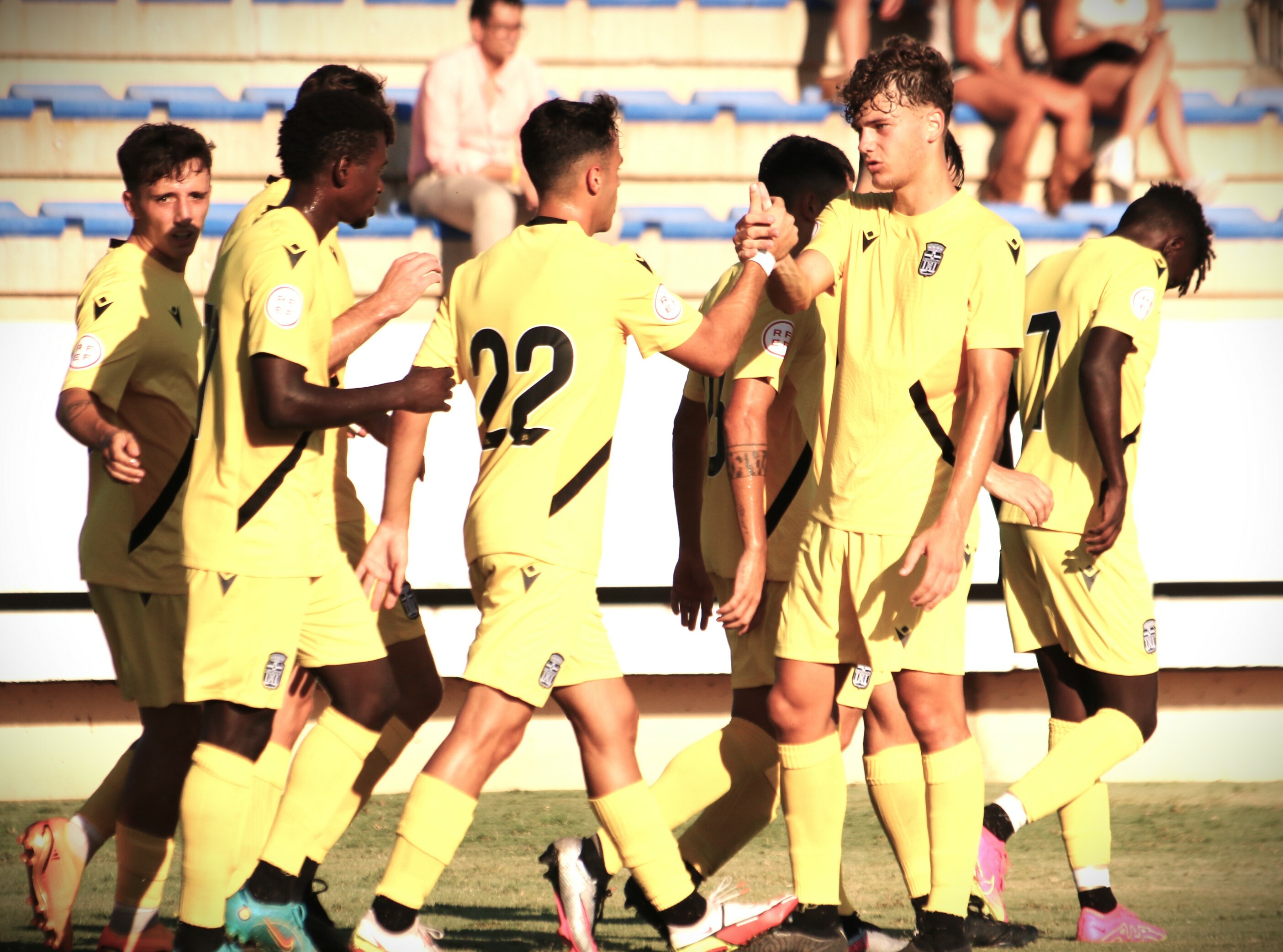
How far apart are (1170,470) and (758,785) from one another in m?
3.74

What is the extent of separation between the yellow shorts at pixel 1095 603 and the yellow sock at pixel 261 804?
2230mm

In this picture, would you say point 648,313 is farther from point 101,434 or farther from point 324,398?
point 101,434

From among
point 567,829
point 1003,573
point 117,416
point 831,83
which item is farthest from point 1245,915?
point 831,83

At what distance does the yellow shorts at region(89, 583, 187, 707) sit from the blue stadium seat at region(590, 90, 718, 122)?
15.7 feet

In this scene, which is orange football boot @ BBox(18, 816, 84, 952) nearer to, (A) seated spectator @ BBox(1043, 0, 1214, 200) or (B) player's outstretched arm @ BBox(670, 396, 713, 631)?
(B) player's outstretched arm @ BBox(670, 396, 713, 631)

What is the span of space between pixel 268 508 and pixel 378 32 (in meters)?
5.28

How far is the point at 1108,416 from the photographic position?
3.91 meters

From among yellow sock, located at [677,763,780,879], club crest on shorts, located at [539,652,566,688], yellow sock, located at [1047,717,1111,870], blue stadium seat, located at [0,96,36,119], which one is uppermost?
blue stadium seat, located at [0,96,36,119]

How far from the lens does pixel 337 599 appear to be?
346 centimetres

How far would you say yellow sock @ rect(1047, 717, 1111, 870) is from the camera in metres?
3.91

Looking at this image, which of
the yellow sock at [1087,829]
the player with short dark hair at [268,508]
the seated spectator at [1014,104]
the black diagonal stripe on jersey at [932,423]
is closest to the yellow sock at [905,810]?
the yellow sock at [1087,829]

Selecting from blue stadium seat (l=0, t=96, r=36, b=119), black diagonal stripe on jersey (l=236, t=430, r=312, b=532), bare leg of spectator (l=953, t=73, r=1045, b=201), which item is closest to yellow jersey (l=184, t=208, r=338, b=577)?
black diagonal stripe on jersey (l=236, t=430, r=312, b=532)

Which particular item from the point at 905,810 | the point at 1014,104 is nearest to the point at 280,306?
the point at 905,810

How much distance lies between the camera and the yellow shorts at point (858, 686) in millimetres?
3375
